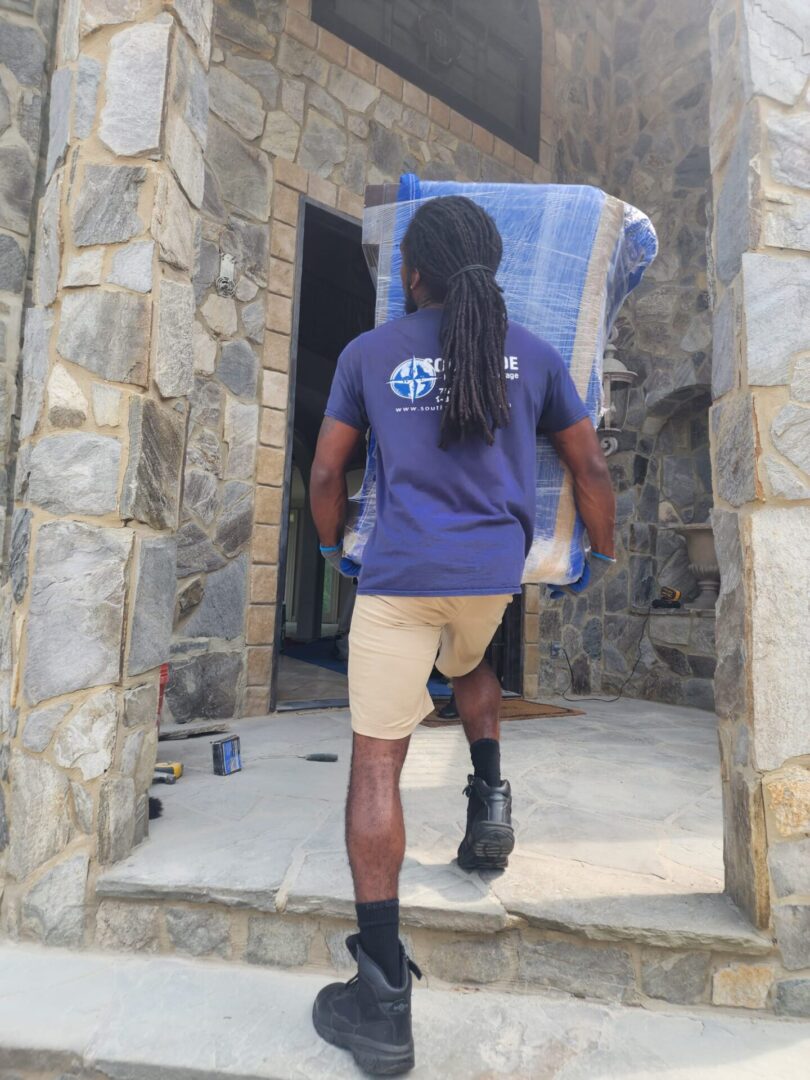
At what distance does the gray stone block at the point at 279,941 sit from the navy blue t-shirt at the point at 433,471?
2.92ft

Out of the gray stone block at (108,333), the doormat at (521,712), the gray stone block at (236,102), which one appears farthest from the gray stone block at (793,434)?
the gray stone block at (236,102)

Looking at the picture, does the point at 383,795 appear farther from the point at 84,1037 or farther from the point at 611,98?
the point at 611,98

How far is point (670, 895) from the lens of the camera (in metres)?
1.79

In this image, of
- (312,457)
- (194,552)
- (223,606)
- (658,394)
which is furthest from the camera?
(312,457)

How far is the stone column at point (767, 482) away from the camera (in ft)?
5.43

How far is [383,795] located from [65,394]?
1.34m

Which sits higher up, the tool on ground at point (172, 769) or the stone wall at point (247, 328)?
the stone wall at point (247, 328)

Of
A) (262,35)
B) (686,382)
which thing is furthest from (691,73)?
(262,35)

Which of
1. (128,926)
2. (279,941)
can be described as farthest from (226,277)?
(279,941)

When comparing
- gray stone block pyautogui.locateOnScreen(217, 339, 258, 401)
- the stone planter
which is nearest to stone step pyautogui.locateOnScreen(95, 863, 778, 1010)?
gray stone block pyautogui.locateOnScreen(217, 339, 258, 401)

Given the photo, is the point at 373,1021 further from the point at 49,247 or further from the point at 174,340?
the point at 49,247

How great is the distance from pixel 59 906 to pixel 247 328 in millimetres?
3219

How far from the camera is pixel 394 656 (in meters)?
1.48

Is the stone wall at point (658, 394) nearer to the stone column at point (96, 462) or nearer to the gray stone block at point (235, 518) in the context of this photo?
the gray stone block at point (235, 518)
